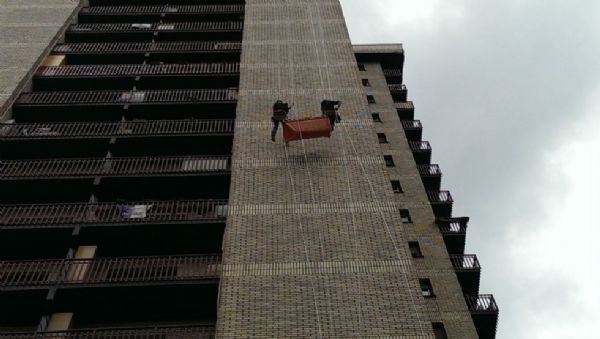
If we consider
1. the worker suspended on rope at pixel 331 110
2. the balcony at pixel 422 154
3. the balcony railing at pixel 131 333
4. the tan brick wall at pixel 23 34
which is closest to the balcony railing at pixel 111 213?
the balcony railing at pixel 131 333

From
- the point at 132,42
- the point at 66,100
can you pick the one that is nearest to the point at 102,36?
the point at 132,42

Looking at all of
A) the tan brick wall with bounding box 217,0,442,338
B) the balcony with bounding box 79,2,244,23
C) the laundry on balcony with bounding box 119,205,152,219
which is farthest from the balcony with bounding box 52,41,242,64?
the laundry on balcony with bounding box 119,205,152,219

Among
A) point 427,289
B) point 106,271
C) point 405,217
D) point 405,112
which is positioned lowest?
point 106,271

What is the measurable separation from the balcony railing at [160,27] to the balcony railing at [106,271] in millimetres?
19571

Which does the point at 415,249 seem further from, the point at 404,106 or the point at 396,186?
the point at 404,106

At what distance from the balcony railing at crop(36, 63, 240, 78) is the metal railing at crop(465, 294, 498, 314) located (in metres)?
15.6

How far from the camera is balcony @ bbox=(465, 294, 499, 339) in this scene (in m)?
22.9

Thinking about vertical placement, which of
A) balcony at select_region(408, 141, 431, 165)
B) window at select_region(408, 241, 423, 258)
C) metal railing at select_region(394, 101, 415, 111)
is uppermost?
metal railing at select_region(394, 101, 415, 111)

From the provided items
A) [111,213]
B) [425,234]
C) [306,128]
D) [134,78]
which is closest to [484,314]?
[425,234]

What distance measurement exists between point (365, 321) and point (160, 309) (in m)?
6.61

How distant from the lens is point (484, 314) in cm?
2280

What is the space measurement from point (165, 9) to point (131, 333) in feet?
87.5

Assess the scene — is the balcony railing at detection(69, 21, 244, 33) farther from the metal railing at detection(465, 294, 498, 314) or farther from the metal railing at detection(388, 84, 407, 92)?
the metal railing at detection(465, 294, 498, 314)

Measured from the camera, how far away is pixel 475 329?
2242 centimetres
